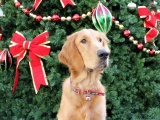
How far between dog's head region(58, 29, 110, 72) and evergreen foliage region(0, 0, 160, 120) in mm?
599

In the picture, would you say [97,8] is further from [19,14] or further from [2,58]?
[2,58]

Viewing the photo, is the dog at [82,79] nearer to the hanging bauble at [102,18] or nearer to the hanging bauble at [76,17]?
the hanging bauble at [102,18]

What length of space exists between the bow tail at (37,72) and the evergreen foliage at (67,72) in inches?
2.9

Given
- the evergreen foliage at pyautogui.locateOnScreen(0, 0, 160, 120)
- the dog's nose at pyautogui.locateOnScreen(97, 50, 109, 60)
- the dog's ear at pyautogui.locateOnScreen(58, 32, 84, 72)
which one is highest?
the dog's nose at pyautogui.locateOnScreen(97, 50, 109, 60)

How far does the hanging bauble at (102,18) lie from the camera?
3.20 metres

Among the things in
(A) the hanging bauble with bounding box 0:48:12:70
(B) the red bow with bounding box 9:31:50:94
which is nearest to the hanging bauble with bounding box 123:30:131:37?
(B) the red bow with bounding box 9:31:50:94

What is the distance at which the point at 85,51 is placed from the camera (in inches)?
105

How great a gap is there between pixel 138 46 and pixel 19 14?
120 cm

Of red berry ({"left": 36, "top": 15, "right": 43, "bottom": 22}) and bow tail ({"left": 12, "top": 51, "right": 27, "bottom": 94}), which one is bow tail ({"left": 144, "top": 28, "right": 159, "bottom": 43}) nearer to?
red berry ({"left": 36, "top": 15, "right": 43, "bottom": 22})

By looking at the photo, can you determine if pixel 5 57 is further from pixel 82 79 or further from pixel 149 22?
pixel 149 22

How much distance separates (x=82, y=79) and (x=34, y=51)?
761 mm

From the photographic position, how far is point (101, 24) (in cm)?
323

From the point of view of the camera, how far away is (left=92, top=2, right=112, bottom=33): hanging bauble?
320 centimetres

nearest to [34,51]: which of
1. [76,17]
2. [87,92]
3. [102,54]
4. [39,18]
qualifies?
[39,18]
